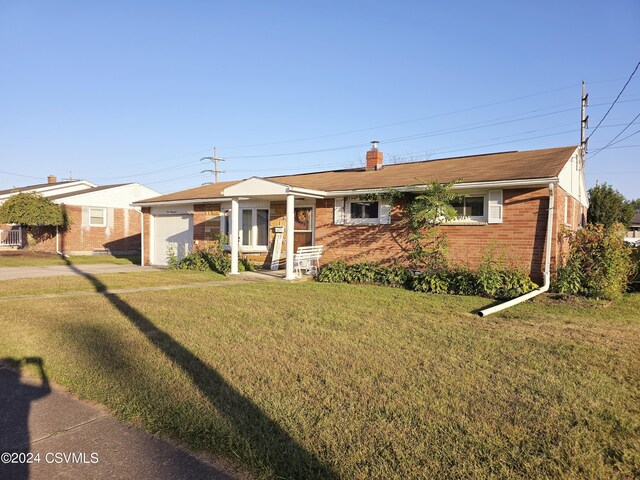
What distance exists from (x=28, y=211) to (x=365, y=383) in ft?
→ 82.0

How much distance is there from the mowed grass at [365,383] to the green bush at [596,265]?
1.48 metres

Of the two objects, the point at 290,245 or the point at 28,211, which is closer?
the point at 290,245

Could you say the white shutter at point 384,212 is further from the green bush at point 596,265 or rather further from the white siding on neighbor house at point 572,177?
the green bush at point 596,265

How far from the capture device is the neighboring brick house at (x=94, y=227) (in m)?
26.2

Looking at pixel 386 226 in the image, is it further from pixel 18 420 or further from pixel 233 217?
pixel 18 420

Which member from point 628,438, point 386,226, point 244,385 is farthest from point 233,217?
point 628,438

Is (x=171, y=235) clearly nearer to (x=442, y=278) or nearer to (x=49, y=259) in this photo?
(x=49, y=259)

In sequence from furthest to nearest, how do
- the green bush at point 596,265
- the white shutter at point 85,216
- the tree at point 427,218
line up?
the white shutter at point 85,216 → the tree at point 427,218 → the green bush at point 596,265

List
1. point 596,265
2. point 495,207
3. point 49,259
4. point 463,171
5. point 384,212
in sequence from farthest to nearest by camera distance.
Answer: point 49,259 → point 384,212 → point 463,171 → point 495,207 → point 596,265

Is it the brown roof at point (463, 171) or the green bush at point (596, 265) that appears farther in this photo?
the brown roof at point (463, 171)

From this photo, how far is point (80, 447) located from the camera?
327 centimetres

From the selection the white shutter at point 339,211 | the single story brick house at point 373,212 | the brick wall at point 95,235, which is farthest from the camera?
the brick wall at point 95,235

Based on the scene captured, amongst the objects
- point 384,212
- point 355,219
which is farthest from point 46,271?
point 384,212

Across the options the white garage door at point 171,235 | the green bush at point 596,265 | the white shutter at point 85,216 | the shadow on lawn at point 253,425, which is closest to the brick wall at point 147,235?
the white garage door at point 171,235
